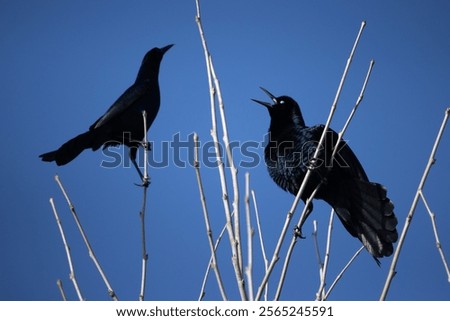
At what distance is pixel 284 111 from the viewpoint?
18.2 ft

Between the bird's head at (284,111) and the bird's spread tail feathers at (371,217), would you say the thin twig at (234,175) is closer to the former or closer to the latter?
the bird's spread tail feathers at (371,217)

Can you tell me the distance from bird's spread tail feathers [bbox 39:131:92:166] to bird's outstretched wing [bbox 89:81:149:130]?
0.23 m

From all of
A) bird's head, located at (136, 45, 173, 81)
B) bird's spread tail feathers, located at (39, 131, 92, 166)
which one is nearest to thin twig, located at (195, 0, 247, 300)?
bird's spread tail feathers, located at (39, 131, 92, 166)

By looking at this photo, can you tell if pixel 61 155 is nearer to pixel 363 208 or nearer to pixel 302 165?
pixel 302 165

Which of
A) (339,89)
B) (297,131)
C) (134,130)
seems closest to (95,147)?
(134,130)

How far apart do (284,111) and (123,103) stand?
60.7 inches

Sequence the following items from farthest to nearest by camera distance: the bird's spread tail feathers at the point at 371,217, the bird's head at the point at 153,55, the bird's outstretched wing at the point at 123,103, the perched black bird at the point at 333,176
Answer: the bird's head at the point at 153,55
the bird's outstretched wing at the point at 123,103
the perched black bird at the point at 333,176
the bird's spread tail feathers at the point at 371,217

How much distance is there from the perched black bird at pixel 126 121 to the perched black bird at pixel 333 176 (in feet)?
3.99

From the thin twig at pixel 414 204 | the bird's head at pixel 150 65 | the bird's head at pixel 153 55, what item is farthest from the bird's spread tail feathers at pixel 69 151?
the thin twig at pixel 414 204

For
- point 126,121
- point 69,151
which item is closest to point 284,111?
point 126,121

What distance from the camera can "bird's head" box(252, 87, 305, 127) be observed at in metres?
5.48

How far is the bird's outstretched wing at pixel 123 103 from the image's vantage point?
5621 millimetres
